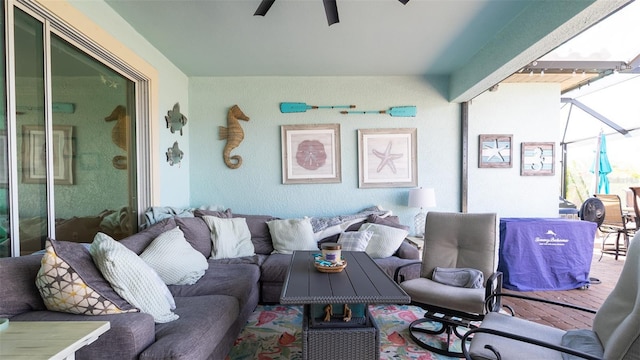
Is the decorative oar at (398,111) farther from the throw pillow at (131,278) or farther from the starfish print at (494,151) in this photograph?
the throw pillow at (131,278)

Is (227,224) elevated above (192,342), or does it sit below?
above

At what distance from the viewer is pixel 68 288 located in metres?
1.34

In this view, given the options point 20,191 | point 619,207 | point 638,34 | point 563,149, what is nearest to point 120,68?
point 20,191

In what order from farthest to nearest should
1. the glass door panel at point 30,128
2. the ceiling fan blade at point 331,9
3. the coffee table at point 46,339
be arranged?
the ceiling fan blade at point 331,9, the glass door panel at point 30,128, the coffee table at point 46,339

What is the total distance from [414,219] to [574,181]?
528cm

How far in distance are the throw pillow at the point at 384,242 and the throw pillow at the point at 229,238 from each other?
135cm

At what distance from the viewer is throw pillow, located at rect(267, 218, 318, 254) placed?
126 inches

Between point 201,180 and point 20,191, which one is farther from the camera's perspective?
point 201,180

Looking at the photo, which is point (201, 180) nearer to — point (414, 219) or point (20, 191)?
point (20, 191)

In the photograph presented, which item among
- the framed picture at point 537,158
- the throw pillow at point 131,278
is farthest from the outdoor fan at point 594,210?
the throw pillow at point 131,278

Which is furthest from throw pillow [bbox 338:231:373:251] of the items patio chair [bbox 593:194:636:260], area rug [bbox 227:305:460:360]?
patio chair [bbox 593:194:636:260]

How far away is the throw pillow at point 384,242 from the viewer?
119 inches

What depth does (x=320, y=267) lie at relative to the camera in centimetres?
186

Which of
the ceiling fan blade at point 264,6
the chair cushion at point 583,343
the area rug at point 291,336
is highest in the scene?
the ceiling fan blade at point 264,6
